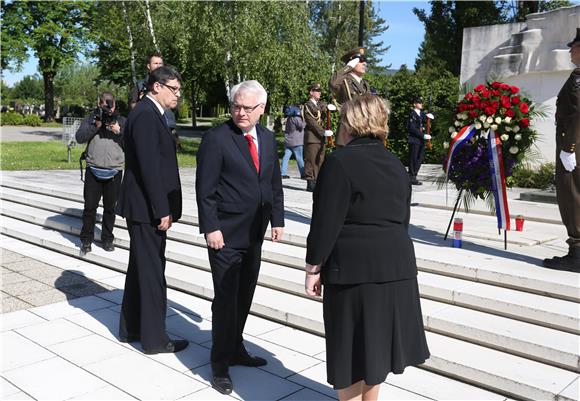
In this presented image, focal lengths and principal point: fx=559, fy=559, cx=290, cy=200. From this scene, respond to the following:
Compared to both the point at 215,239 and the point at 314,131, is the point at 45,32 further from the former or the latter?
the point at 215,239

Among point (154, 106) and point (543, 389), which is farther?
point (154, 106)

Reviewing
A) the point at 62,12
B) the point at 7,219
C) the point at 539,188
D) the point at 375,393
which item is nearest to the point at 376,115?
the point at 375,393

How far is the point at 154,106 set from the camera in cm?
430

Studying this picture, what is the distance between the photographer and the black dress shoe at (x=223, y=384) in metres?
3.71

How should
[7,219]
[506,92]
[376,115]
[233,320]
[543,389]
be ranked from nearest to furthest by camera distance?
[376,115] < [543,389] < [233,320] < [506,92] < [7,219]

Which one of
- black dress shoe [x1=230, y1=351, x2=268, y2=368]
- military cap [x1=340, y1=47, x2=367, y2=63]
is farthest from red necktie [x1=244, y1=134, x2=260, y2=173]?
military cap [x1=340, y1=47, x2=367, y2=63]

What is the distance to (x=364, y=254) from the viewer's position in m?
2.76

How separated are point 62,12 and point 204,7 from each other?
88.6 ft

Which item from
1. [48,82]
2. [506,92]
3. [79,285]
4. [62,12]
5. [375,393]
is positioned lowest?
[79,285]

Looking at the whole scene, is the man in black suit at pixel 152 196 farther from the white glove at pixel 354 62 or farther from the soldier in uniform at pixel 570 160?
the soldier in uniform at pixel 570 160

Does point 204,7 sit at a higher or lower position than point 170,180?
higher

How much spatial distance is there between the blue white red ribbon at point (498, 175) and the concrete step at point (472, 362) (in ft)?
6.44

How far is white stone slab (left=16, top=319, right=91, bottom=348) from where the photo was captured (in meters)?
4.60

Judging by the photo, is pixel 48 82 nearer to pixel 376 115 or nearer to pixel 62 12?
pixel 62 12
